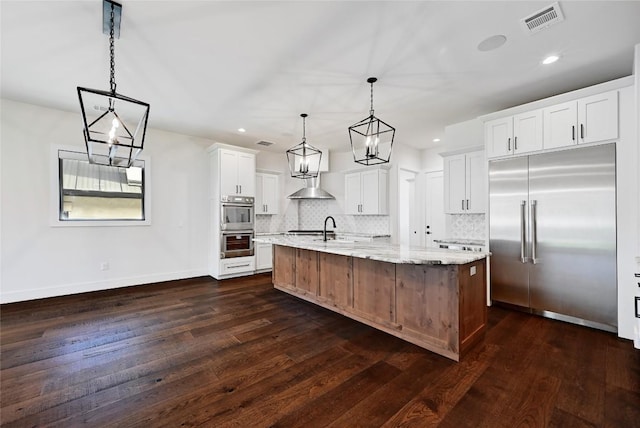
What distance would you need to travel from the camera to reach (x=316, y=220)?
24.0 feet

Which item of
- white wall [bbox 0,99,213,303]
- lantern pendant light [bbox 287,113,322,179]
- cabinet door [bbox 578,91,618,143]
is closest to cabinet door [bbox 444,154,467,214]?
cabinet door [bbox 578,91,618,143]

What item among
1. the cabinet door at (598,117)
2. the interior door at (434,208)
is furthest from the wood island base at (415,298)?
the interior door at (434,208)

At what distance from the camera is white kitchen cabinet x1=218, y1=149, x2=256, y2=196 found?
559cm

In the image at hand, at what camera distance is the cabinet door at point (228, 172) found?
5574 millimetres

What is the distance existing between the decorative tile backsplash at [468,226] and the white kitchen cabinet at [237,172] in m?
3.98

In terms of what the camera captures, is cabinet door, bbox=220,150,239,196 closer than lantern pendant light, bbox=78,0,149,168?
No

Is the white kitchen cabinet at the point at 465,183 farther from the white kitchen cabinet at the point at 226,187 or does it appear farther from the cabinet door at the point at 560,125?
the white kitchen cabinet at the point at 226,187

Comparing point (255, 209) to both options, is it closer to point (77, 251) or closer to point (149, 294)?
point (149, 294)

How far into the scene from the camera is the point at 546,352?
8.50ft

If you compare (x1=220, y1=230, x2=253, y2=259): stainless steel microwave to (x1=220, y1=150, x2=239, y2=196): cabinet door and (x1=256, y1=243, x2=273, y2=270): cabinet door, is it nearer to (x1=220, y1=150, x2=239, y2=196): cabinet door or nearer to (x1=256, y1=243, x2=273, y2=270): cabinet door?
(x1=256, y1=243, x2=273, y2=270): cabinet door

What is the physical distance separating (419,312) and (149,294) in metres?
4.13

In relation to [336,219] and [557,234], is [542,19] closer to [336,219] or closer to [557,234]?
[557,234]

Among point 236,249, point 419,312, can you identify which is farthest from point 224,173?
point 419,312

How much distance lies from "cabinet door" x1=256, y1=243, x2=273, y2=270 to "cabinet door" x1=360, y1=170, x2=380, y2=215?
7.55 feet
